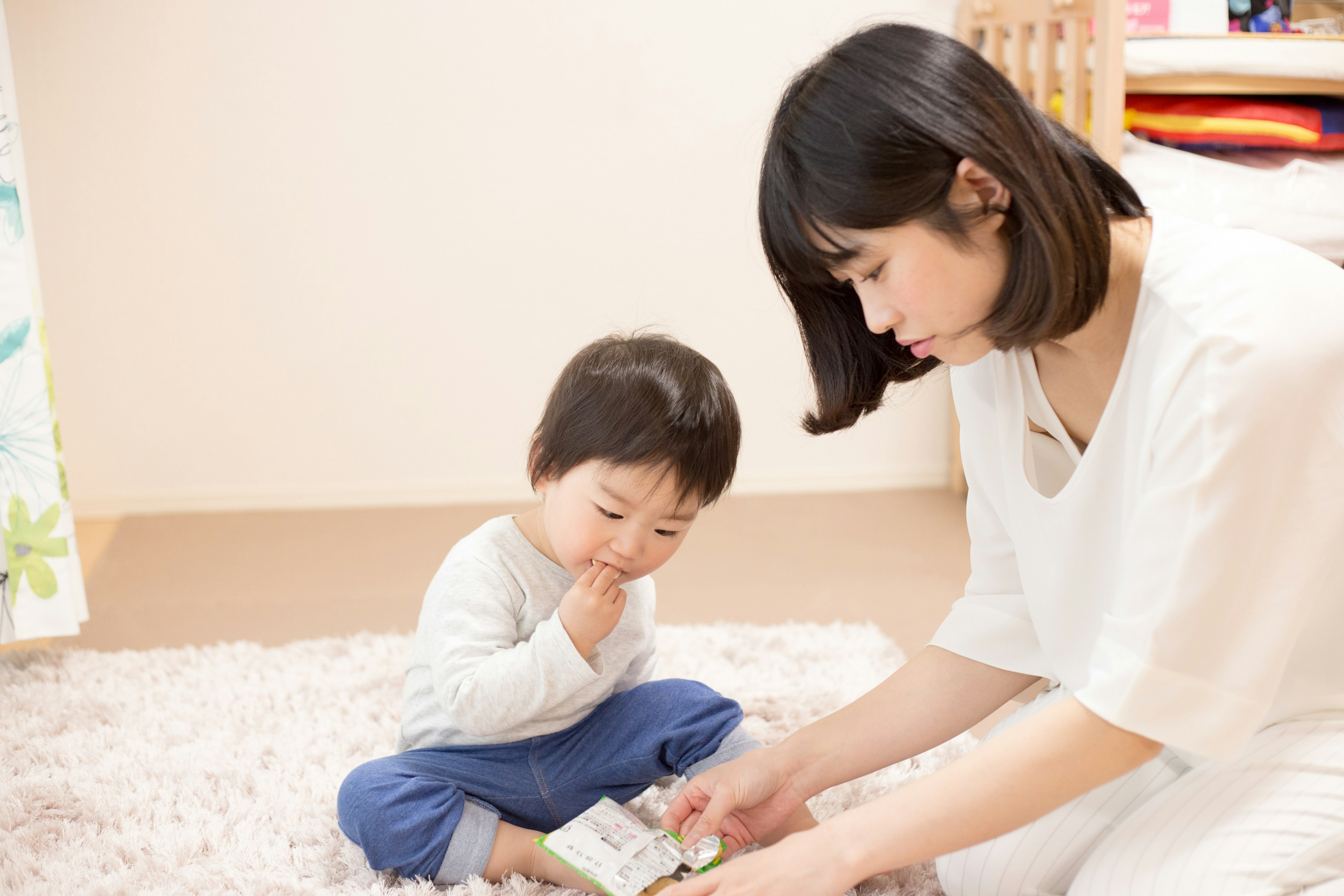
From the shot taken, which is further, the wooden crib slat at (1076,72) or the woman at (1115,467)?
the wooden crib slat at (1076,72)

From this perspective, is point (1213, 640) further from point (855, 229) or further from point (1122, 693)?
point (855, 229)

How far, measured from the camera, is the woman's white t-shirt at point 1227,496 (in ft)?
2.24

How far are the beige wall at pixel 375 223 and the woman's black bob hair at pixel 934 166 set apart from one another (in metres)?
1.57

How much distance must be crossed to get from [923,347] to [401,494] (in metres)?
1.85

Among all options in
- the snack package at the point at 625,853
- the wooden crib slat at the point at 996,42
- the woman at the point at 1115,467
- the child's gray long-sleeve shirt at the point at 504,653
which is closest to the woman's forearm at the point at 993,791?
the woman at the point at 1115,467

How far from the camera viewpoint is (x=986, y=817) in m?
0.73

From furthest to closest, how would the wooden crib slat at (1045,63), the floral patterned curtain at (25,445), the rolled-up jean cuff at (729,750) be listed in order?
the wooden crib slat at (1045,63) → the floral patterned curtain at (25,445) → the rolled-up jean cuff at (729,750)

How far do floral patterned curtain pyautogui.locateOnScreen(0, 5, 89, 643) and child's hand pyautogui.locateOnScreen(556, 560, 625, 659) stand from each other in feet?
3.10

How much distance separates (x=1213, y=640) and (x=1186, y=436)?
0.13m

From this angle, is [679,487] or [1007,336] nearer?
[1007,336]

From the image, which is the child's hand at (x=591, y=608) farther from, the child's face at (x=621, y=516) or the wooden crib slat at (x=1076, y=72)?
the wooden crib slat at (x=1076, y=72)

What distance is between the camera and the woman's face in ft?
2.37

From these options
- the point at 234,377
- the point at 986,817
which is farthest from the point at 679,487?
the point at 234,377

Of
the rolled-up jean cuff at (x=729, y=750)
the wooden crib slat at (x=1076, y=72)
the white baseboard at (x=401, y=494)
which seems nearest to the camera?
the rolled-up jean cuff at (x=729, y=750)
